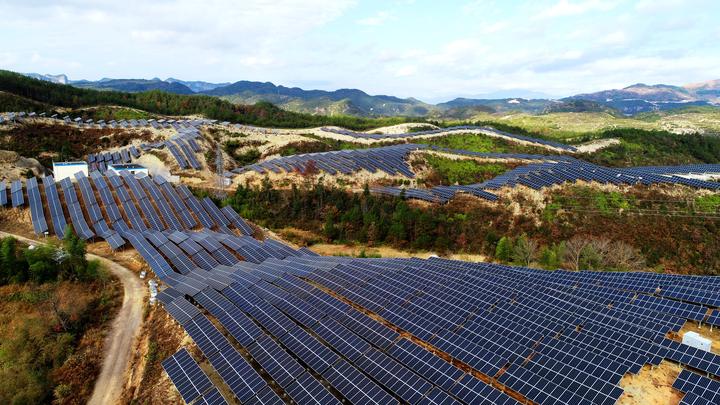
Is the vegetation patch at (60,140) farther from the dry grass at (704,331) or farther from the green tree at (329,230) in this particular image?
the dry grass at (704,331)

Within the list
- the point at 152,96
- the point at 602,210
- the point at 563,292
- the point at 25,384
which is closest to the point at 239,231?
the point at 25,384

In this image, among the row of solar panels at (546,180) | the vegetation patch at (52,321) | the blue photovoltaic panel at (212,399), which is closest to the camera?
the blue photovoltaic panel at (212,399)

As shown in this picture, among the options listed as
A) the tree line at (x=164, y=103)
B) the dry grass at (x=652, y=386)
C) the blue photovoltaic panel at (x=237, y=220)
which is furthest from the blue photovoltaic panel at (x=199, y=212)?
the tree line at (x=164, y=103)

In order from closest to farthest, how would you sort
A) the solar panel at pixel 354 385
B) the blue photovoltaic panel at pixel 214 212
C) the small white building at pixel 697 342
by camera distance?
the solar panel at pixel 354 385
the small white building at pixel 697 342
the blue photovoltaic panel at pixel 214 212

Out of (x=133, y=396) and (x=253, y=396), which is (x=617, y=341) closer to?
(x=253, y=396)

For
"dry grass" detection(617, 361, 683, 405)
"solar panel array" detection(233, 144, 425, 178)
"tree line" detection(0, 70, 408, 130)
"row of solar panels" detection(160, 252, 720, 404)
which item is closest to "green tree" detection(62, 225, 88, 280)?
"row of solar panels" detection(160, 252, 720, 404)

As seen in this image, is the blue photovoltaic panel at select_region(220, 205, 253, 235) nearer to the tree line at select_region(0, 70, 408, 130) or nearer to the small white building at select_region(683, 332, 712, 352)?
the small white building at select_region(683, 332, 712, 352)
